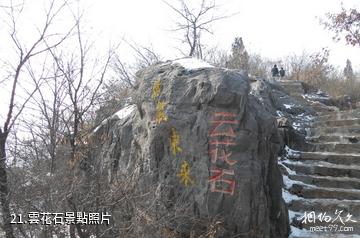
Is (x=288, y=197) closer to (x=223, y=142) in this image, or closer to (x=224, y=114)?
(x=223, y=142)

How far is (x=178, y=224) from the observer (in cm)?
562

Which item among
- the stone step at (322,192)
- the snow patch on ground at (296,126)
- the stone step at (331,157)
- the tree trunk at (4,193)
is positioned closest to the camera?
the tree trunk at (4,193)

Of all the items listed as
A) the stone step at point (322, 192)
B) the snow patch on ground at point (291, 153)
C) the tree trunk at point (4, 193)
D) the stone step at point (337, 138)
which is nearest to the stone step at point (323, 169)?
the snow patch on ground at point (291, 153)

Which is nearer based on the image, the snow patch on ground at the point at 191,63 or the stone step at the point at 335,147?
the snow patch on ground at the point at 191,63

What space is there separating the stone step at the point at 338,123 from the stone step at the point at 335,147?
3.64 ft

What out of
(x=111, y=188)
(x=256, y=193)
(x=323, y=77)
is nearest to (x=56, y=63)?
(x=111, y=188)

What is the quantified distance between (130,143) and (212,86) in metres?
1.82

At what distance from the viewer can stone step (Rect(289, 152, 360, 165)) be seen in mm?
8222

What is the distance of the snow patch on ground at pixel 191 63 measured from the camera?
6855mm

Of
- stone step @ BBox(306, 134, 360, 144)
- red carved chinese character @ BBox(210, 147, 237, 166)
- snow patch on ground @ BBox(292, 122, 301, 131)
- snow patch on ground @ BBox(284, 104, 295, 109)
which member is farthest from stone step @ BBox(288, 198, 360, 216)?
snow patch on ground @ BBox(284, 104, 295, 109)

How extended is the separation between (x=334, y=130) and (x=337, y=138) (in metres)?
0.44

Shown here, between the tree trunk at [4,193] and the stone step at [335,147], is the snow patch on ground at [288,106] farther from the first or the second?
the tree trunk at [4,193]

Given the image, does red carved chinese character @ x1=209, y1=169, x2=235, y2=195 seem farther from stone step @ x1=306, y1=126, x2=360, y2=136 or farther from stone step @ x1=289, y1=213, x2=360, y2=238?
stone step @ x1=306, y1=126, x2=360, y2=136

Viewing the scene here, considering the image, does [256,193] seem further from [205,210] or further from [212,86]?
[212,86]
